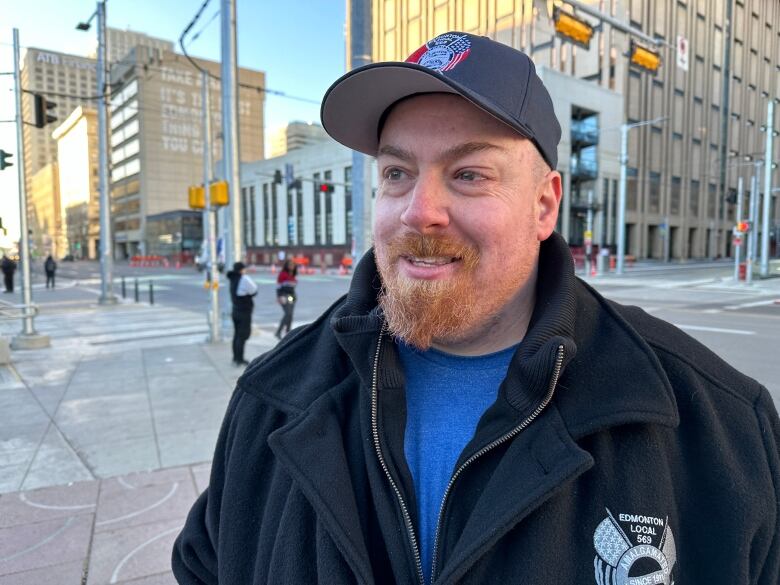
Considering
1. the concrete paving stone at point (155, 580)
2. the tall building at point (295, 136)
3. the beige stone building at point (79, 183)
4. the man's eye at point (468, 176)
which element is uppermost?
the tall building at point (295, 136)

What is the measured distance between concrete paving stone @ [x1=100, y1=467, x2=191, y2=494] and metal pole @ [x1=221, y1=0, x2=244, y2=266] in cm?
581

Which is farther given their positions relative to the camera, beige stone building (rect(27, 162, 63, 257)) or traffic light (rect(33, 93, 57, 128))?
beige stone building (rect(27, 162, 63, 257))

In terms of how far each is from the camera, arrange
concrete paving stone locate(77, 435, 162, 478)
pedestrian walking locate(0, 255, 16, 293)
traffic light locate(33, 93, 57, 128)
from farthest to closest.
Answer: pedestrian walking locate(0, 255, 16, 293), traffic light locate(33, 93, 57, 128), concrete paving stone locate(77, 435, 162, 478)

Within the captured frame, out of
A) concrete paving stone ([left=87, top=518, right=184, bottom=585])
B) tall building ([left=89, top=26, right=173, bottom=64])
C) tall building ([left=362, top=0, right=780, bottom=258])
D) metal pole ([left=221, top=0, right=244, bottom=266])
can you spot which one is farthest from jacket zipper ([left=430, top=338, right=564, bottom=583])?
tall building ([left=362, top=0, right=780, bottom=258])

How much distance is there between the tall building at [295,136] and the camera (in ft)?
192

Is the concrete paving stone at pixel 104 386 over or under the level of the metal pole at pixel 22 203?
under

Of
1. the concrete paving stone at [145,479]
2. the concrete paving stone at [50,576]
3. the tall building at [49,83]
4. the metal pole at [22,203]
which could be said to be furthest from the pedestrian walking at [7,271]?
the concrete paving stone at [50,576]

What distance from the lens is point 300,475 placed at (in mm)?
1228

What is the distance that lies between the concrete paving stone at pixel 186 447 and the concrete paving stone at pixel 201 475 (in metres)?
0.12

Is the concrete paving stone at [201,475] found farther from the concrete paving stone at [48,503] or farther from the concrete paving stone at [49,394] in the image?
the concrete paving stone at [49,394]

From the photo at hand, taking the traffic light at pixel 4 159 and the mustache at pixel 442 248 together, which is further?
the traffic light at pixel 4 159

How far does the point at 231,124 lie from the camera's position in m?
9.91

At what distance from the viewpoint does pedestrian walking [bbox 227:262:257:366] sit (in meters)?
8.12

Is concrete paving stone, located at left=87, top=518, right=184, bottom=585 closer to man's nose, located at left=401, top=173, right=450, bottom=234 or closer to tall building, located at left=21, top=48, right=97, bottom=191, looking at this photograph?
man's nose, located at left=401, top=173, right=450, bottom=234
